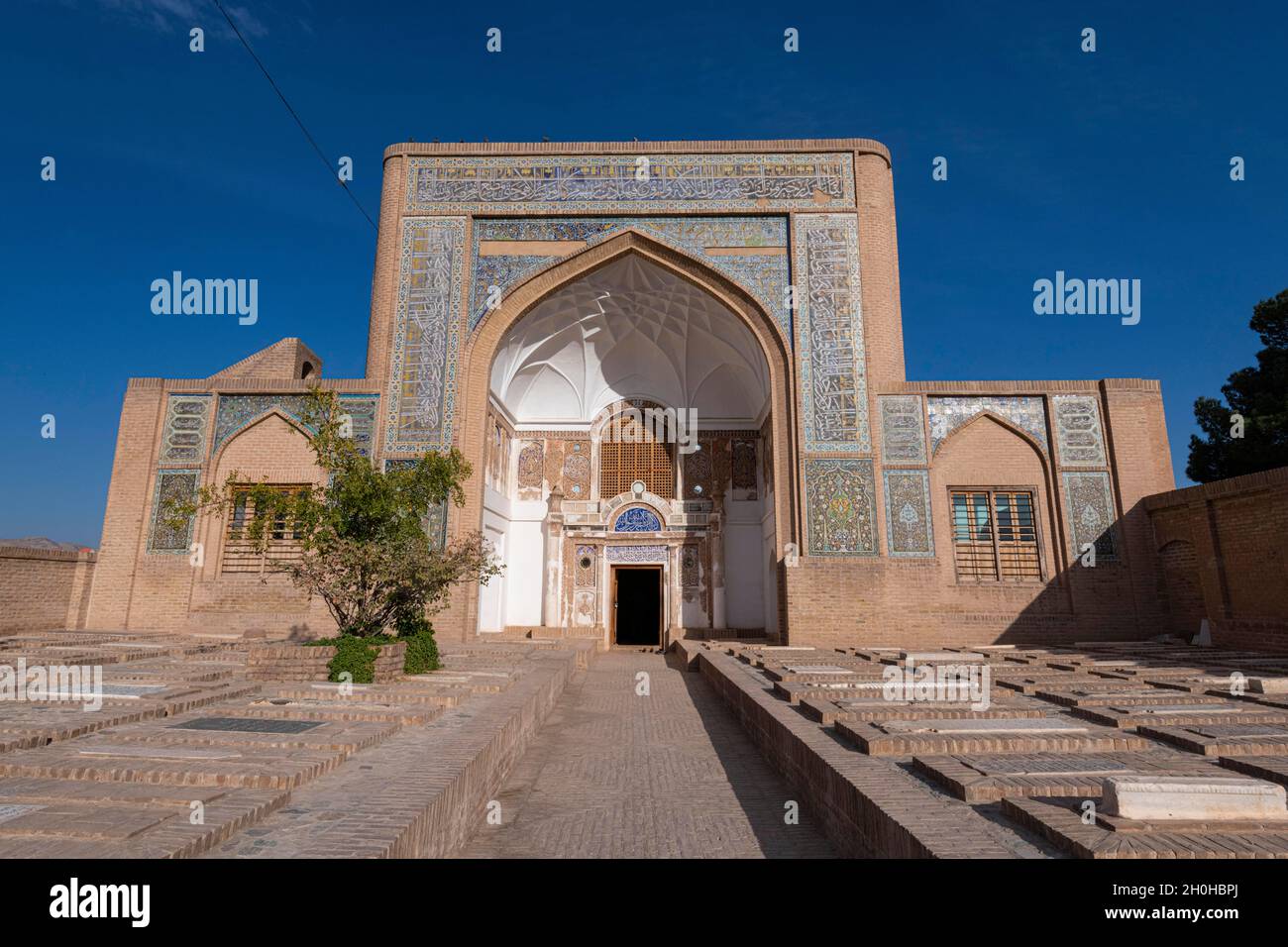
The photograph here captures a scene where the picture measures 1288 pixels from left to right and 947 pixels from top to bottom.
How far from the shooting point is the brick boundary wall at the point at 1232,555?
350 inches

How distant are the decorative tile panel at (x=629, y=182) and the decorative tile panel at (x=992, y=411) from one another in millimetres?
4109

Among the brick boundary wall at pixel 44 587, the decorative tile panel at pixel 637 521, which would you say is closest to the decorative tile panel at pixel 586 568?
the decorative tile panel at pixel 637 521

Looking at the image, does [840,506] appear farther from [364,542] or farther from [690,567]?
[364,542]

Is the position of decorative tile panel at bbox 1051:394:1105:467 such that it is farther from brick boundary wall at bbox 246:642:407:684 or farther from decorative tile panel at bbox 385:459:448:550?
brick boundary wall at bbox 246:642:407:684

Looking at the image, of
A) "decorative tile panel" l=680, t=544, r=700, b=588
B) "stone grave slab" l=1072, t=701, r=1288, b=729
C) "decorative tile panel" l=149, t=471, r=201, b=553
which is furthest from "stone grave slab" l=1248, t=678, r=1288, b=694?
"decorative tile panel" l=149, t=471, r=201, b=553

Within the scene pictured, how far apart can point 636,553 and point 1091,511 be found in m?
8.31

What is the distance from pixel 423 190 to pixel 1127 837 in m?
13.9

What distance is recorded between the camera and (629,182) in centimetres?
1322

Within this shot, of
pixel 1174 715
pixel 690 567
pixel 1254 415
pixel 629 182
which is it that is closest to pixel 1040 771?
pixel 1174 715

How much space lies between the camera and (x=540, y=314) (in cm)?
1421

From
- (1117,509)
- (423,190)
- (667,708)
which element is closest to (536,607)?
(667,708)

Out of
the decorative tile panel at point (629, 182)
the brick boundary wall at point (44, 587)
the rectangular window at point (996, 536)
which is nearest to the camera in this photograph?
the brick boundary wall at point (44, 587)

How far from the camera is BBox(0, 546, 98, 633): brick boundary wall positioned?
35.4 ft

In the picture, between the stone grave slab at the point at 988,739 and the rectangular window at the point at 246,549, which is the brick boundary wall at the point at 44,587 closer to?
the rectangular window at the point at 246,549
